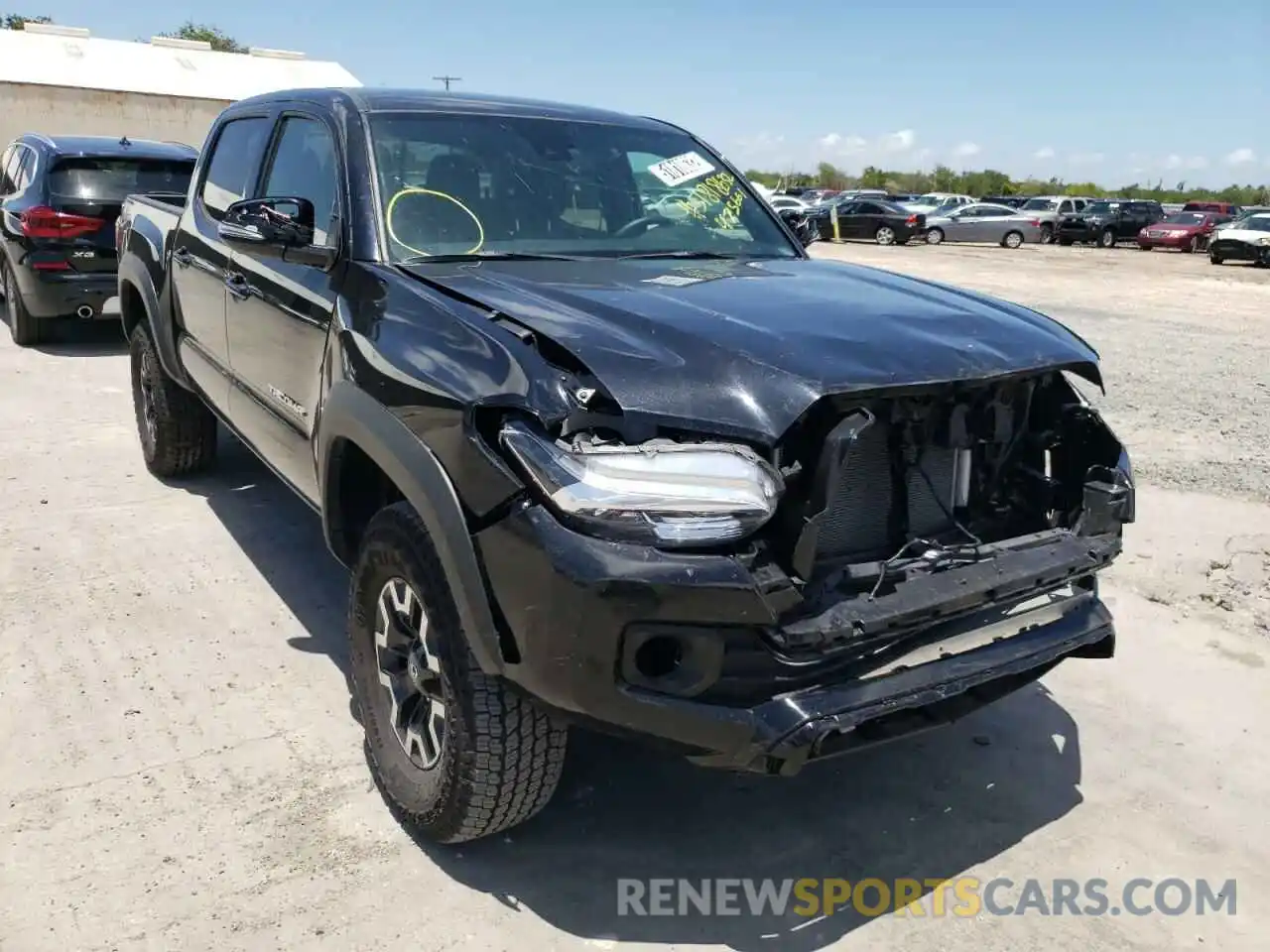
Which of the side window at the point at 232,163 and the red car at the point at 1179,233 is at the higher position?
the side window at the point at 232,163

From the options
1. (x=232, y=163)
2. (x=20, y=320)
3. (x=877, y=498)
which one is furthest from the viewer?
(x=20, y=320)

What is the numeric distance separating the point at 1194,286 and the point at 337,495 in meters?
21.6

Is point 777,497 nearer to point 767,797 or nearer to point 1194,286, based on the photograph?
point 767,797

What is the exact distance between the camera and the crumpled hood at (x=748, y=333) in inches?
95.2

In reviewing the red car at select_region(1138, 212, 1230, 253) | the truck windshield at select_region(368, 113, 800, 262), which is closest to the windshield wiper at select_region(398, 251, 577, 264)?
the truck windshield at select_region(368, 113, 800, 262)

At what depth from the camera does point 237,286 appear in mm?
4137

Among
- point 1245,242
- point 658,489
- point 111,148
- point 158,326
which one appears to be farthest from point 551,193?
point 1245,242

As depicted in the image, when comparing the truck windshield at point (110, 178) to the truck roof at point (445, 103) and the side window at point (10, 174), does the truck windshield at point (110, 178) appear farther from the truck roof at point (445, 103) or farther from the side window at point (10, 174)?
the truck roof at point (445, 103)

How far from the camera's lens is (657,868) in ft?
9.42

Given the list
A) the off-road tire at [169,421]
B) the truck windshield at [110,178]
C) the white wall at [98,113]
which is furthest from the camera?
the white wall at [98,113]

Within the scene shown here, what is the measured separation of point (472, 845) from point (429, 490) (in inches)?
40.1

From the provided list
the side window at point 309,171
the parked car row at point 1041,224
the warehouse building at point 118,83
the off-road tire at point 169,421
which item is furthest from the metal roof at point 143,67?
the side window at point 309,171

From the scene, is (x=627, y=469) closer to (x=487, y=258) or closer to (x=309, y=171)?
(x=487, y=258)

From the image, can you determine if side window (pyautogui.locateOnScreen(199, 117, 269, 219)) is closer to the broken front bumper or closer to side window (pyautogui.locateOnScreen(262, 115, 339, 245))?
side window (pyautogui.locateOnScreen(262, 115, 339, 245))
